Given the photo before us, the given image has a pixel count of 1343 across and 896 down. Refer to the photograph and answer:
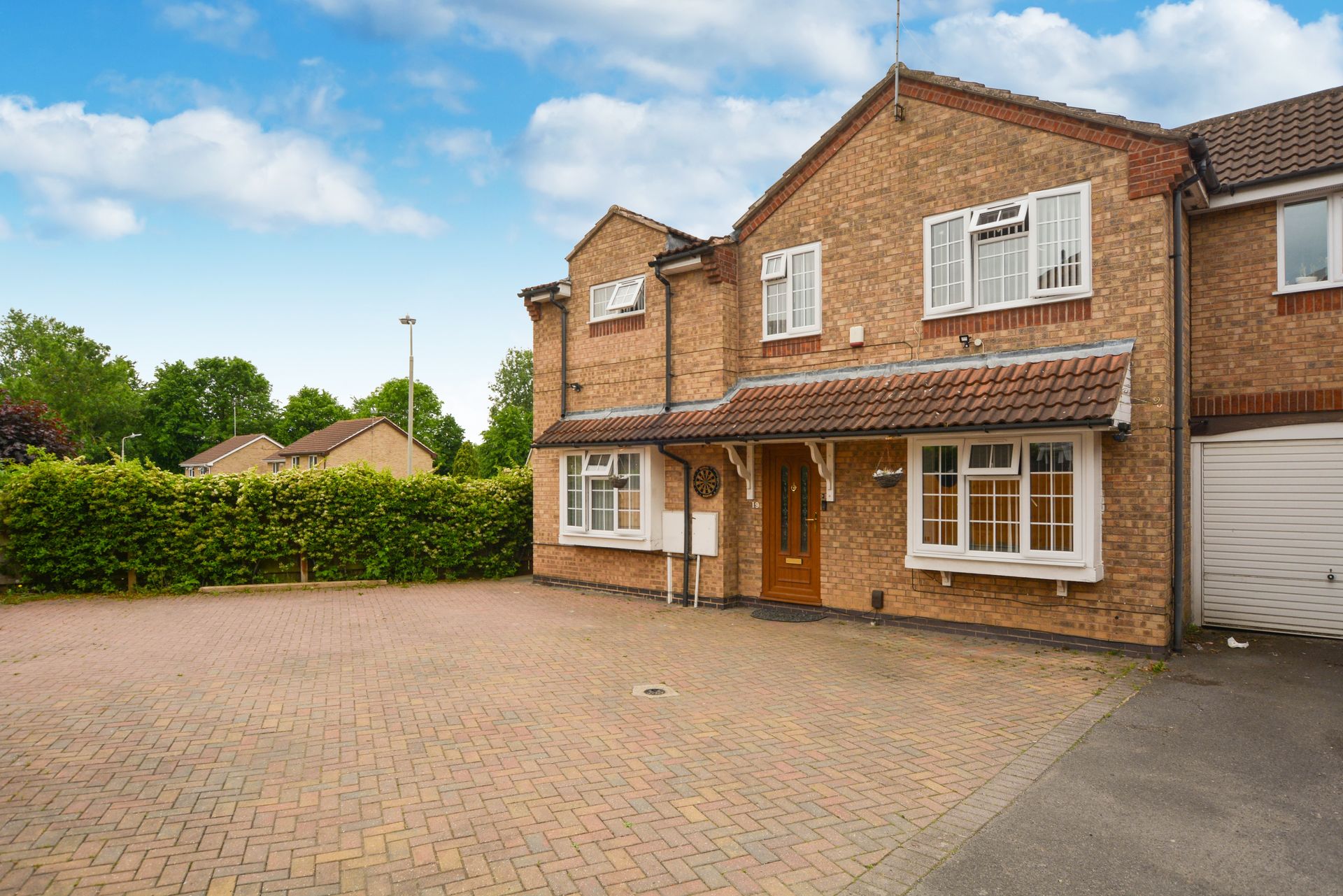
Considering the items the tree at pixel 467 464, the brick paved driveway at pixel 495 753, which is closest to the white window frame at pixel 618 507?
the brick paved driveway at pixel 495 753

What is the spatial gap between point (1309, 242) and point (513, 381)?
6206 cm

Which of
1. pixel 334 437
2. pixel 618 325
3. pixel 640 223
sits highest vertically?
pixel 640 223

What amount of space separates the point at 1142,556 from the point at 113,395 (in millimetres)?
74537

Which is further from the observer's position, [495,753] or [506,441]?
[506,441]

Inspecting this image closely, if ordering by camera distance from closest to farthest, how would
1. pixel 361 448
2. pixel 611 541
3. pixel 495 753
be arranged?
pixel 495 753 → pixel 611 541 → pixel 361 448

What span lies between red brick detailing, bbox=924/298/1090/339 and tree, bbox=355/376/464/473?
57144 mm

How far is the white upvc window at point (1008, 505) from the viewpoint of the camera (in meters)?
7.99

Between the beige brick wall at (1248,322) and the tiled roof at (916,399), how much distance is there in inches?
72.2

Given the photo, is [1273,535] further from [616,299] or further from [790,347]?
[616,299]

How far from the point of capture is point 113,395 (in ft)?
201

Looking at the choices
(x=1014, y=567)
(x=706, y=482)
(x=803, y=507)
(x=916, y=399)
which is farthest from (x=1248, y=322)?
(x=706, y=482)

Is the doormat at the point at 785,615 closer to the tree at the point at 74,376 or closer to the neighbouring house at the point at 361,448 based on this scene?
the neighbouring house at the point at 361,448

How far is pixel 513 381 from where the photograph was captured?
6650 centimetres

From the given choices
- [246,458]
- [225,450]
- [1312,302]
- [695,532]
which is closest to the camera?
[1312,302]
